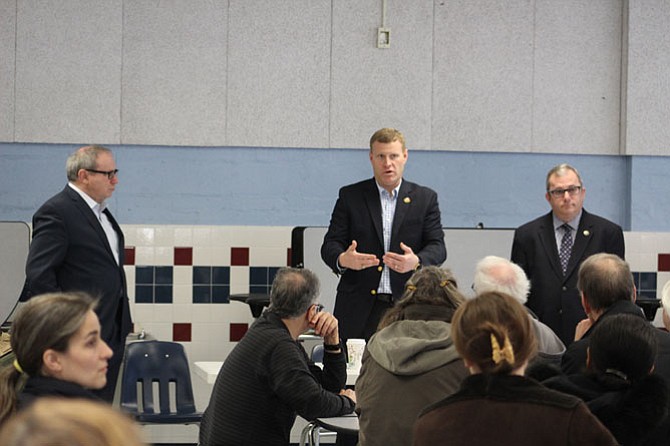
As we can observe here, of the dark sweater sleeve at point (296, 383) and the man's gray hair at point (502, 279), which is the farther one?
the man's gray hair at point (502, 279)

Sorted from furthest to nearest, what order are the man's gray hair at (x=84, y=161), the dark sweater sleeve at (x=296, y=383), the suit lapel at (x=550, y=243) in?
the suit lapel at (x=550, y=243) < the man's gray hair at (x=84, y=161) < the dark sweater sleeve at (x=296, y=383)

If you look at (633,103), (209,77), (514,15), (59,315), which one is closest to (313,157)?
(209,77)

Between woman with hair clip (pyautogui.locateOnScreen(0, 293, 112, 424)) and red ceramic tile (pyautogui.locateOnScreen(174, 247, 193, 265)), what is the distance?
14.3 feet

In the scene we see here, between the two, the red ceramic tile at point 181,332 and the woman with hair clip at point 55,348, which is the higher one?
the woman with hair clip at point 55,348

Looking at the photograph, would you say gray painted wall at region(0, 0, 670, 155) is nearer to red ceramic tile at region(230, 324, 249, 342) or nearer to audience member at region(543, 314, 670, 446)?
red ceramic tile at region(230, 324, 249, 342)

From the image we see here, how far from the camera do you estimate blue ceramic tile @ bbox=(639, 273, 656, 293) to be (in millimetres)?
7355

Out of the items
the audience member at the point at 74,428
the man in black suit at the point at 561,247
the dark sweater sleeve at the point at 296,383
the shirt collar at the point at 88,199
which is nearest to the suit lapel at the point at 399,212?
the man in black suit at the point at 561,247

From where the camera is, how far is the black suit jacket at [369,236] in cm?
554

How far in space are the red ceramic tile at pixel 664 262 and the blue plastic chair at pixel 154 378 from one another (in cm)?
352

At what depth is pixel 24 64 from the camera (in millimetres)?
7062

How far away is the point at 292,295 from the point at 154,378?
202cm

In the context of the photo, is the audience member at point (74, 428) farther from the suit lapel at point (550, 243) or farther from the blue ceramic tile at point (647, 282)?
the blue ceramic tile at point (647, 282)

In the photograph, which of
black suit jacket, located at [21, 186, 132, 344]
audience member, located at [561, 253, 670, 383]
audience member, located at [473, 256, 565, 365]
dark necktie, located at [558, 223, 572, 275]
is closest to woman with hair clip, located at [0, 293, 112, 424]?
audience member, located at [561, 253, 670, 383]

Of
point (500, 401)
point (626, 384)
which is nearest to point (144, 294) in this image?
point (626, 384)
